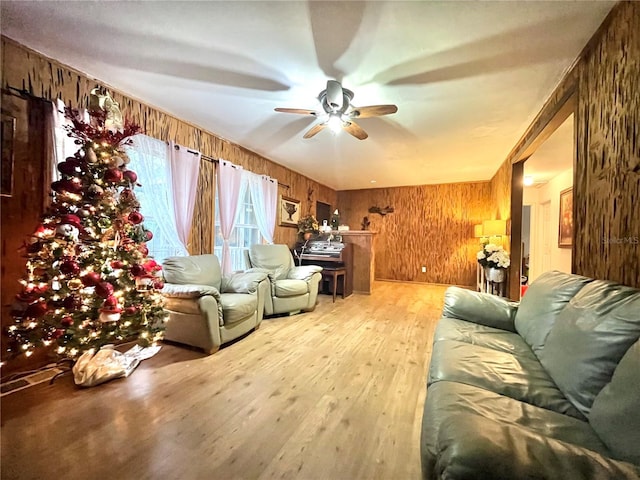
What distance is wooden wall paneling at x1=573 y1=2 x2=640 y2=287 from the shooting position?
4.58 ft

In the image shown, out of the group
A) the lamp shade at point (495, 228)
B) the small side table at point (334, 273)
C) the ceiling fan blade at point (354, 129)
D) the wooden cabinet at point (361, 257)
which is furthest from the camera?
the wooden cabinet at point (361, 257)

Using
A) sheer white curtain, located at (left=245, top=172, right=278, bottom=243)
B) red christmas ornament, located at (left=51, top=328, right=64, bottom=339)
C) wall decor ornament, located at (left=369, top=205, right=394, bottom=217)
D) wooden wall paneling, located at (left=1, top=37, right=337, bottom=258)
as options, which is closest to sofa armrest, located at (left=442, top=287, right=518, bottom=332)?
red christmas ornament, located at (left=51, top=328, right=64, bottom=339)

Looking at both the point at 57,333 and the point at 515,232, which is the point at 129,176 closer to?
the point at 57,333

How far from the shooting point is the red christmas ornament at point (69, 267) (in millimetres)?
1778

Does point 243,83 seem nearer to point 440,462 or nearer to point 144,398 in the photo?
point 144,398

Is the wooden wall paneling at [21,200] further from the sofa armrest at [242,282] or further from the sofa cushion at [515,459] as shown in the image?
the sofa cushion at [515,459]

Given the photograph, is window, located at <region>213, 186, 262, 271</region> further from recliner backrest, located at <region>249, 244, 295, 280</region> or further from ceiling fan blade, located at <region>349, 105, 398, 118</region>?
ceiling fan blade, located at <region>349, 105, 398, 118</region>

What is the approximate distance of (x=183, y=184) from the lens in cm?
313

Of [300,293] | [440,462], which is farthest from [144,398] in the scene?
[300,293]

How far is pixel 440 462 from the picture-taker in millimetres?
669

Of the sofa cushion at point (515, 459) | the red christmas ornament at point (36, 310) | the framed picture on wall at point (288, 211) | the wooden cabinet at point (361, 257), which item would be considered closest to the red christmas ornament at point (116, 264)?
the red christmas ornament at point (36, 310)

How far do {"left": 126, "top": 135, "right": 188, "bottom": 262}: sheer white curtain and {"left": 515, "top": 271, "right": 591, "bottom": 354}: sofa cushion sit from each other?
3315mm

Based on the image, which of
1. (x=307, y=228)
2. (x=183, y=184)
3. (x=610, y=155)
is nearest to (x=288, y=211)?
(x=307, y=228)

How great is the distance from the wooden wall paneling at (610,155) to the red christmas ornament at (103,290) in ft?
10.4
